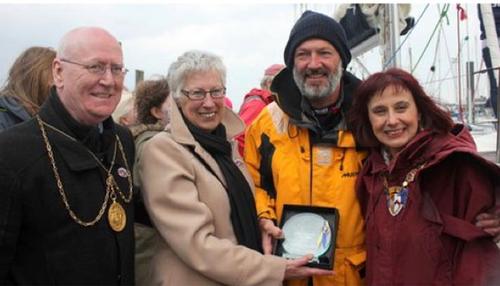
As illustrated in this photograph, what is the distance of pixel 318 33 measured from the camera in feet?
8.98

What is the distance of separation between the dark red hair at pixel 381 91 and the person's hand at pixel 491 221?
17.8 inches

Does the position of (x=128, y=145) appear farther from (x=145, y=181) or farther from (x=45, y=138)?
(x=45, y=138)

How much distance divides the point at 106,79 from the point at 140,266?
3.18ft

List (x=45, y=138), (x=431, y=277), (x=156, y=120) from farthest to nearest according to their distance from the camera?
(x=156, y=120) < (x=431, y=277) < (x=45, y=138)

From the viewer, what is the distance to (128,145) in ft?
7.79

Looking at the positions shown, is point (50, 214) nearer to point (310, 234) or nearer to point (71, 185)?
point (71, 185)

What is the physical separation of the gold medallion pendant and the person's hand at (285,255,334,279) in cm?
85

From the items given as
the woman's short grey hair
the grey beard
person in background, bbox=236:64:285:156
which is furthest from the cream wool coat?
person in background, bbox=236:64:285:156

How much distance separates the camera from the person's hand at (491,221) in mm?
2143

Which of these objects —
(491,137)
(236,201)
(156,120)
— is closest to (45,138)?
(236,201)

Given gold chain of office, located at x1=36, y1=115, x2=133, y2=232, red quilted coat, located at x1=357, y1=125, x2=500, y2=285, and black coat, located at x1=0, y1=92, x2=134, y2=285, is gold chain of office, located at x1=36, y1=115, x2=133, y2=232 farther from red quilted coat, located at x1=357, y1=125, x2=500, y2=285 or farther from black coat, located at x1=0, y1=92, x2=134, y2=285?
red quilted coat, located at x1=357, y1=125, x2=500, y2=285

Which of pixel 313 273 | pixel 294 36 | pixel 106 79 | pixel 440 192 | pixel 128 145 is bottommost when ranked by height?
pixel 313 273

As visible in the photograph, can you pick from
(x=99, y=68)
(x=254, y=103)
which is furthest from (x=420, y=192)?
(x=254, y=103)

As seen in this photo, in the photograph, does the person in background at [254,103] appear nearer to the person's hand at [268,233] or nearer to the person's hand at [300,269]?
the person's hand at [268,233]
